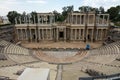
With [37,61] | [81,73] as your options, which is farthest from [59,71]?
[37,61]

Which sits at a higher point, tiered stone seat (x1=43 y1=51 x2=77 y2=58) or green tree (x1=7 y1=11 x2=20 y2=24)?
green tree (x1=7 y1=11 x2=20 y2=24)

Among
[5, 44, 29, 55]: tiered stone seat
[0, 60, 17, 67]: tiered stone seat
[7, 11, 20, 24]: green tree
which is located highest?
[7, 11, 20, 24]: green tree

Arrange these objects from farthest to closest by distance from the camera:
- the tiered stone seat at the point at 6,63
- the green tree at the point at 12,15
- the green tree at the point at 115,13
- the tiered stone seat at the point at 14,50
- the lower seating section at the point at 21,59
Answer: the green tree at the point at 12,15 → the green tree at the point at 115,13 → the tiered stone seat at the point at 14,50 → the lower seating section at the point at 21,59 → the tiered stone seat at the point at 6,63

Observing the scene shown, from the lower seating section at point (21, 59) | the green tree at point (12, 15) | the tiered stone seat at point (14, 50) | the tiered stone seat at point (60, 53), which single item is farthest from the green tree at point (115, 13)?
the lower seating section at point (21, 59)

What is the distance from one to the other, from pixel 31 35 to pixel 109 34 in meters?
22.1

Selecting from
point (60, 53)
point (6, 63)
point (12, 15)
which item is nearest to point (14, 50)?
point (6, 63)

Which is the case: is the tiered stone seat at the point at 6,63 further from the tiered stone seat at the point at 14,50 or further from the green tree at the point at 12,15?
the green tree at the point at 12,15

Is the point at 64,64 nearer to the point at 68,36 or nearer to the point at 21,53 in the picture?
the point at 21,53

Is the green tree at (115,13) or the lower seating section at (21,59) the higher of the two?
the green tree at (115,13)

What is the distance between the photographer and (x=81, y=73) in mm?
21078

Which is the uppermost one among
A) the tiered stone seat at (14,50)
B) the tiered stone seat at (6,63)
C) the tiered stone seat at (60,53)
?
the tiered stone seat at (14,50)

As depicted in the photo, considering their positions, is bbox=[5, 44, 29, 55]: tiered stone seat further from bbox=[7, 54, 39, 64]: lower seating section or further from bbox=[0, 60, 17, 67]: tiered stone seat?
bbox=[0, 60, 17, 67]: tiered stone seat

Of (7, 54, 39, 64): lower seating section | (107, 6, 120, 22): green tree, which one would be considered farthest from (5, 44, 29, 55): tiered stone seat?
(107, 6, 120, 22): green tree

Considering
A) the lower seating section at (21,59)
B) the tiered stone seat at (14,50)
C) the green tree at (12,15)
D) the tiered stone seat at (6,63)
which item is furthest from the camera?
the green tree at (12,15)
